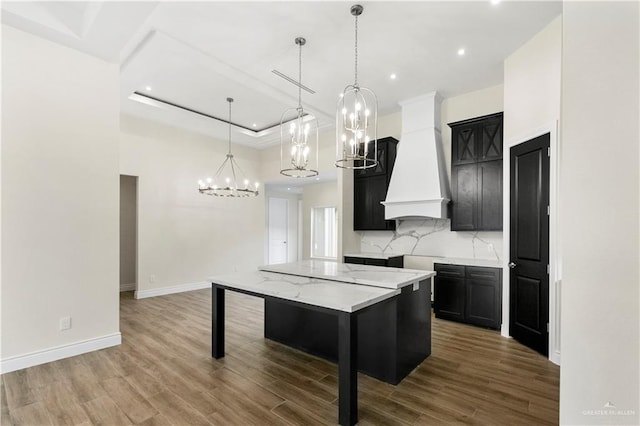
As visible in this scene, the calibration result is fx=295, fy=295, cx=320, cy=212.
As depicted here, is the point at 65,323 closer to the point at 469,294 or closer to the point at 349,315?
the point at 349,315

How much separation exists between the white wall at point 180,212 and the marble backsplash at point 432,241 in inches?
129

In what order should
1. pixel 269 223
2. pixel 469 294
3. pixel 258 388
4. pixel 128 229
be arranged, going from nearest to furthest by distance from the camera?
1. pixel 258 388
2. pixel 469 294
3. pixel 128 229
4. pixel 269 223

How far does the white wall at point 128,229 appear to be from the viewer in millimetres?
6199

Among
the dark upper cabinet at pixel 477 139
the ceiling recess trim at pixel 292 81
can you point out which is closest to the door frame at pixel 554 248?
the dark upper cabinet at pixel 477 139

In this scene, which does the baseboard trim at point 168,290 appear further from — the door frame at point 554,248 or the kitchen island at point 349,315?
the door frame at point 554,248

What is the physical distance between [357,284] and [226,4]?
113 inches

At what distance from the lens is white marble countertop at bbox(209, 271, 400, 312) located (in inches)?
83.4

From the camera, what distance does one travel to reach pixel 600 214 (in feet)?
2.98

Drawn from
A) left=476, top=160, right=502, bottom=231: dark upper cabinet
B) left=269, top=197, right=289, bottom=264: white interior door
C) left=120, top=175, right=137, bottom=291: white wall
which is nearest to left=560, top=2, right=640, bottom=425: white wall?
left=476, top=160, right=502, bottom=231: dark upper cabinet

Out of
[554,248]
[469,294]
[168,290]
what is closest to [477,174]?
[554,248]

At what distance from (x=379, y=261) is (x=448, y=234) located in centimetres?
124

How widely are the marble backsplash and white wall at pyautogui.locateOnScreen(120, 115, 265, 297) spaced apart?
327cm

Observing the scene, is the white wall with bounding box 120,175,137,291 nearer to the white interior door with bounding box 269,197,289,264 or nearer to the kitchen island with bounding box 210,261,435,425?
the white interior door with bounding box 269,197,289,264

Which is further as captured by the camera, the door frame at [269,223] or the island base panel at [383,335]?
the door frame at [269,223]
